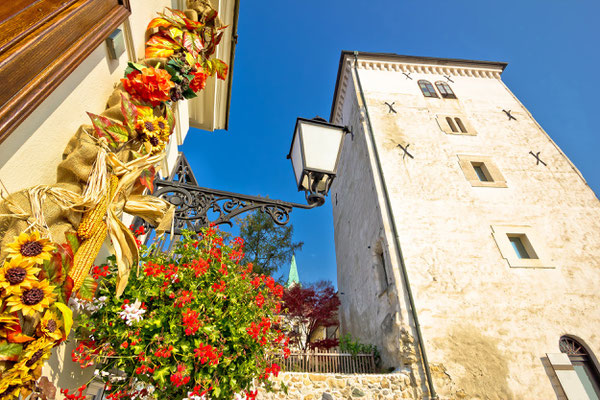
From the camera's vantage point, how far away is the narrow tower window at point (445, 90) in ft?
45.3

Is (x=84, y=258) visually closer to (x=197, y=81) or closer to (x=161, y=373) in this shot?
(x=161, y=373)

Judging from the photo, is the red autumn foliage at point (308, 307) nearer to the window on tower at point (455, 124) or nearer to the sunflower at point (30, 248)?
the window on tower at point (455, 124)

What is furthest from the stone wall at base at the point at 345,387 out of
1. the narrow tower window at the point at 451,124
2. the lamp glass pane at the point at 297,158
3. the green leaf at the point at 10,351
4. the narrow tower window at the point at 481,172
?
the narrow tower window at the point at 451,124

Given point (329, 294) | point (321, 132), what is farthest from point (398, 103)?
point (321, 132)

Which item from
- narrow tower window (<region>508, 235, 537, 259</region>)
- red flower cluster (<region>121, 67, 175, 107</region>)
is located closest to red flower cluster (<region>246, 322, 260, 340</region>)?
red flower cluster (<region>121, 67, 175, 107</region>)

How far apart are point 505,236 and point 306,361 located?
25.1ft

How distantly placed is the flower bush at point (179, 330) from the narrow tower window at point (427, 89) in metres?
14.3

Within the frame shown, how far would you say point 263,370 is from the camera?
2.81 metres

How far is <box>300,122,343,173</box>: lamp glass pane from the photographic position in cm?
315

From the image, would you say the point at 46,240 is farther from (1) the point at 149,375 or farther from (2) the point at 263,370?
(2) the point at 263,370

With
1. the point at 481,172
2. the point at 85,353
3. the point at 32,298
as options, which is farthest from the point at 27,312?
the point at 481,172

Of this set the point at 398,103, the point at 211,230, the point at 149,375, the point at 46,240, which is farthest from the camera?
the point at 398,103

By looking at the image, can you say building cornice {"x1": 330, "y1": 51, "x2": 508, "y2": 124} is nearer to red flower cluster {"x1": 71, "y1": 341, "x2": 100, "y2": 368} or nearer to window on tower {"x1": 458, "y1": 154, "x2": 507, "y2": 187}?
window on tower {"x1": 458, "y1": 154, "x2": 507, "y2": 187}

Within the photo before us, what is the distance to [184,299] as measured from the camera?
7.10ft
